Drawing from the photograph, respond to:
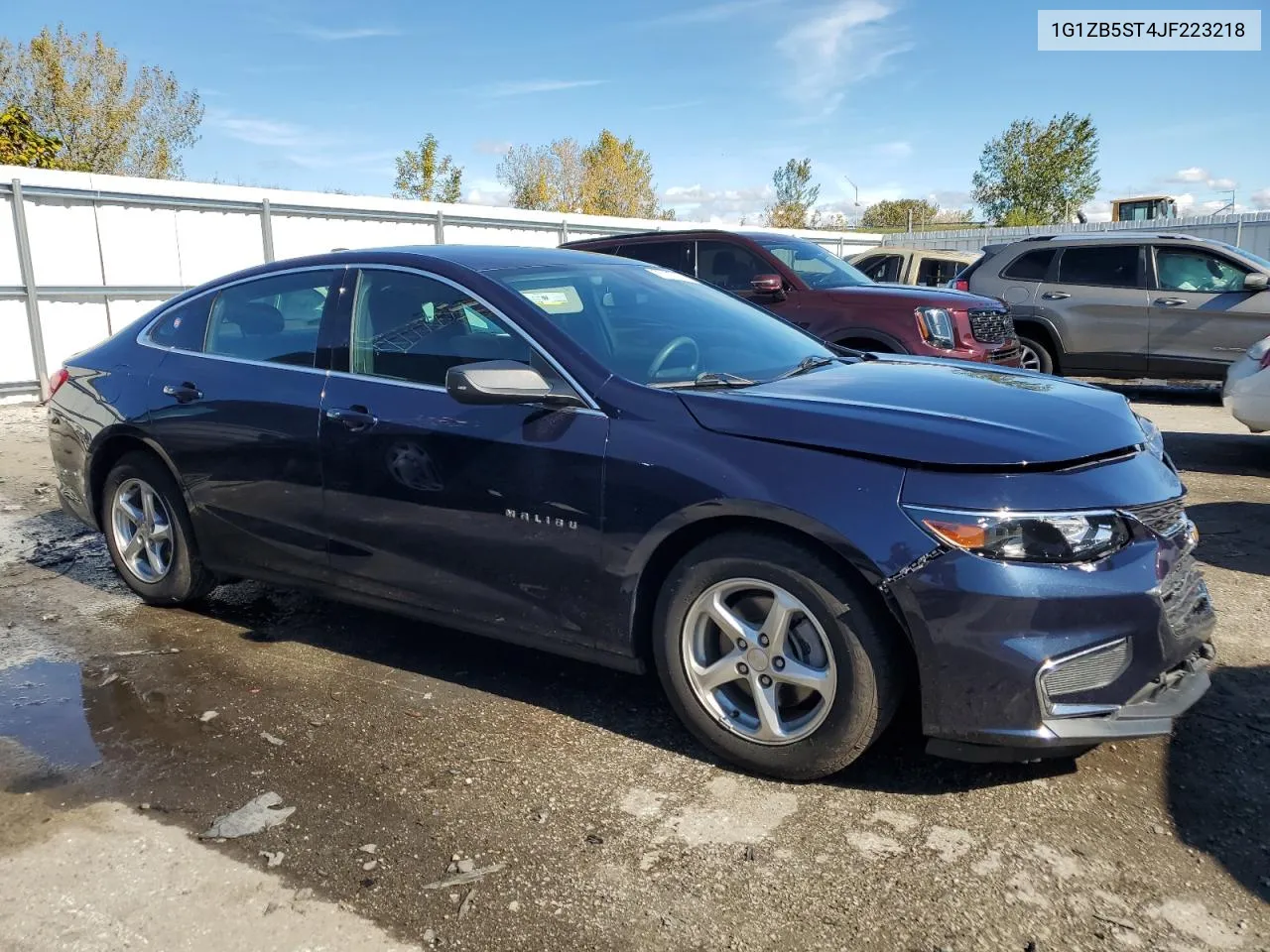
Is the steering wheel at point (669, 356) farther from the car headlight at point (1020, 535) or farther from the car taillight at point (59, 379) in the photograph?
the car taillight at point (59, 379)

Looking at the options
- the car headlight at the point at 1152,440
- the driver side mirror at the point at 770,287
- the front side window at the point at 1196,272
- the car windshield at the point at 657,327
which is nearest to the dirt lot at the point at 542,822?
the car headlight at the point at 1152,440

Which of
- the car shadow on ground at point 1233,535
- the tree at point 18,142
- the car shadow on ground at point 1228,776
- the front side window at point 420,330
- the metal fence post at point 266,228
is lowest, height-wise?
the car shadow on ground at point 1228,776

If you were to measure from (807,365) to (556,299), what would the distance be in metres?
1.02

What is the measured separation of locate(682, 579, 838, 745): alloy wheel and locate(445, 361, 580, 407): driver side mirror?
879mm

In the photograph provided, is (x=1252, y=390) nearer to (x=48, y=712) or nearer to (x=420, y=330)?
(x=420, y=330)

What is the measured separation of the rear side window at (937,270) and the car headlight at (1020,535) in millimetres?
13800

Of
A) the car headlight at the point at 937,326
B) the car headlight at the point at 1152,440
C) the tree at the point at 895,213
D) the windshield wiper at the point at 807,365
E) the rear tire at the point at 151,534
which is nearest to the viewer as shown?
the car headlight at the point at 1152,440

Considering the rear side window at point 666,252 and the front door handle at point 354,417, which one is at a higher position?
the rear side window at point 666,252

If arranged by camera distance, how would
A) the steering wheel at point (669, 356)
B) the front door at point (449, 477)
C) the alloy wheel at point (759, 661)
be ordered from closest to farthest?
the alloy wheel at point (759, 661)
the front door at point (449, 477)
the steering wheel at point (669, 356)

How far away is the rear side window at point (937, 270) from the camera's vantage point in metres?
16.0

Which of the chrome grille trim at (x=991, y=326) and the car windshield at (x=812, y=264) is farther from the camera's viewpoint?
the car windshield at (x=812, y=264)

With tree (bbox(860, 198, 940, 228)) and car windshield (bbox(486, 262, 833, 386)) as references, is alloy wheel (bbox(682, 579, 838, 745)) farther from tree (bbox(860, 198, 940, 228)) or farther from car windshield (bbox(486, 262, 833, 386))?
tree (bbox(860, 198, 940, 228))

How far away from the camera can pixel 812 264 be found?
31.0 feet

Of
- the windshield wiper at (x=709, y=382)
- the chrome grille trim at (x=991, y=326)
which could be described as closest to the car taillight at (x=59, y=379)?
the windshield wiper at (x=709, y=382)
